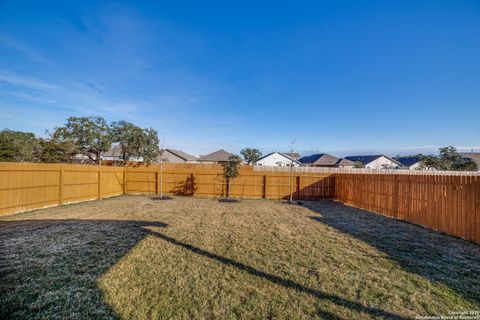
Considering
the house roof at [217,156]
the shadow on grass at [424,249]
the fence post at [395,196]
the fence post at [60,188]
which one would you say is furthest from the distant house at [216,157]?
the shadow on grass at [424,249]

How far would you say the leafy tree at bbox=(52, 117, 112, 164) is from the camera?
17.8 meters

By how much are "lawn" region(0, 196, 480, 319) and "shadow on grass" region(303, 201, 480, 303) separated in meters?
0.03

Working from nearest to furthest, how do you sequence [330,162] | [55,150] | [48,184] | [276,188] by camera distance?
[48,184] → [276,188] → [55,150] → [330,162]

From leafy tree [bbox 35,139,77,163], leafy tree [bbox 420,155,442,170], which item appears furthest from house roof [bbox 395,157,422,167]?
leafy tree [bbox 35,139,77,163]

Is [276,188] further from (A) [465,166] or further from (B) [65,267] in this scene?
(A) [465,166]

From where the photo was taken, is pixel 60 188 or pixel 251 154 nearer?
pixel 60 188

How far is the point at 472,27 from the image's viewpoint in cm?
757

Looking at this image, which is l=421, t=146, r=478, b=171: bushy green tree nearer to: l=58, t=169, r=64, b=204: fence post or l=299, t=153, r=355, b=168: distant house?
l=299, t=153, r=355, b=168: distant house

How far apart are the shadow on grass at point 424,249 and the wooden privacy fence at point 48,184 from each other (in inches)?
410

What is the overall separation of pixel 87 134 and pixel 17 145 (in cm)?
427

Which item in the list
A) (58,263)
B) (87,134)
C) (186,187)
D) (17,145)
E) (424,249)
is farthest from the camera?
(87,134)

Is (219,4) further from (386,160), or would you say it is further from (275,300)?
(386,160)

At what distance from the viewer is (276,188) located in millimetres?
13156

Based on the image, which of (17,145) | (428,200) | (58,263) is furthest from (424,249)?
(17,145)
